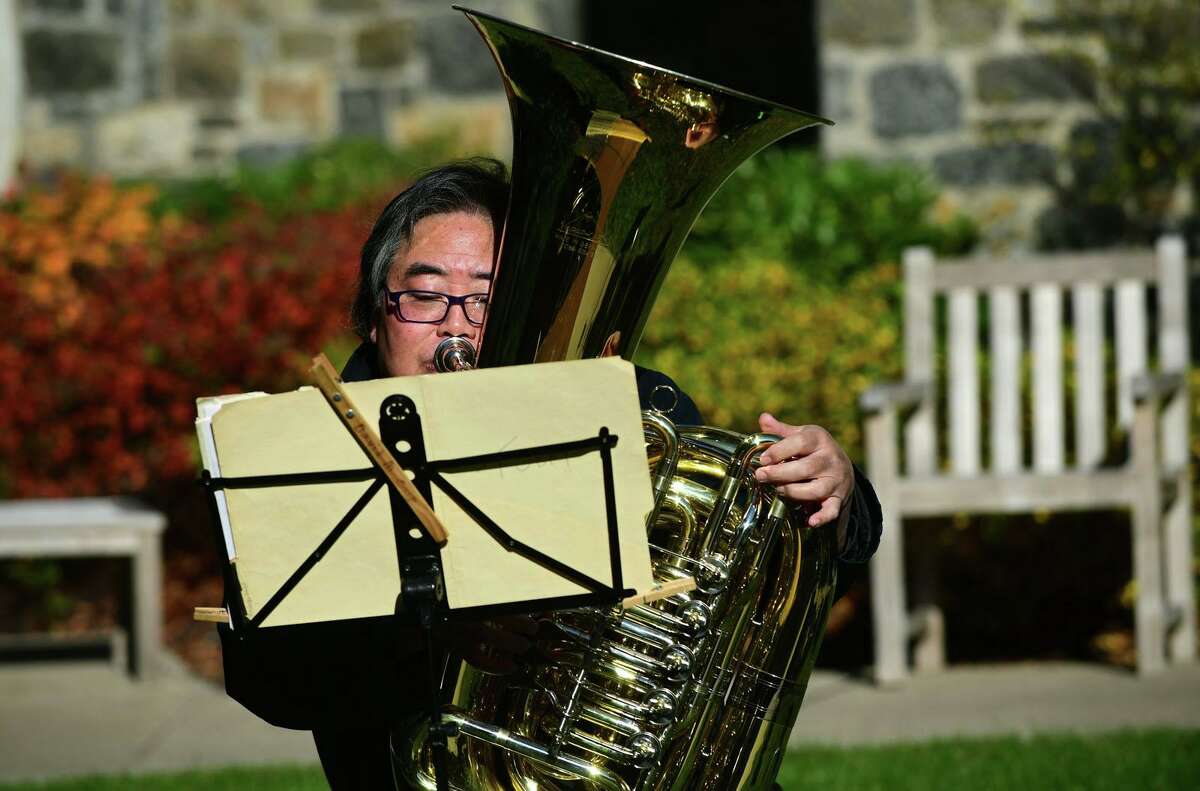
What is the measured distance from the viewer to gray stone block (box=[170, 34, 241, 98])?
22.4 feet

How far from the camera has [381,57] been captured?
6727 mm

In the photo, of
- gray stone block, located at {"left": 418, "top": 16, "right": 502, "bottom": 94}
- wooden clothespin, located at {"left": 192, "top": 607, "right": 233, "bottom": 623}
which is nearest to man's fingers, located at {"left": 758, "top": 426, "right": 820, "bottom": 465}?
wooden clothespin, located at {"left": 192, "top": 607, "right": 233, "bottom": 623}

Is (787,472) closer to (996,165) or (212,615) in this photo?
(212,615)

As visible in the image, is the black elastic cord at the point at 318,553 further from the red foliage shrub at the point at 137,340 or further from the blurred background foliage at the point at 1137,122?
the blurred background foliage at the point at 1137,122

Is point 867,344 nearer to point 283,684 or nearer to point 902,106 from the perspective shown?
point 902,106

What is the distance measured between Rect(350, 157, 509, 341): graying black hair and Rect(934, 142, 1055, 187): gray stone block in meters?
3.89

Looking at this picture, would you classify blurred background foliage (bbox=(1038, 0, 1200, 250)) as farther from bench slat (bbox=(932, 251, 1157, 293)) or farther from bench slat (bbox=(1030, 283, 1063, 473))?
bench slat (bbox=(1030, 283, 1063, 473))

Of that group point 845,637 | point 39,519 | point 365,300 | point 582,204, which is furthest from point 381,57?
point 582,204

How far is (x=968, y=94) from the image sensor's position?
6.18 metres

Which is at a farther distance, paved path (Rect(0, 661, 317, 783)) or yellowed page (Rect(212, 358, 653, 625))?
paved path (Rect(0, 661, 317, 783))

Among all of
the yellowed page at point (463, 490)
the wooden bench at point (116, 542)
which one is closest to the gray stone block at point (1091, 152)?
the wooden bench at point (116, 542)

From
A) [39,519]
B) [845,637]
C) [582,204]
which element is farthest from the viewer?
[845,637]

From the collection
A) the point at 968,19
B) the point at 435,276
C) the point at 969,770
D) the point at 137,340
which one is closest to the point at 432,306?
the point at 435,276

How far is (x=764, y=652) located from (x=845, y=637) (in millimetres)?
3076
